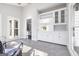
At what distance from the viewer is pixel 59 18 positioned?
2.34 metres

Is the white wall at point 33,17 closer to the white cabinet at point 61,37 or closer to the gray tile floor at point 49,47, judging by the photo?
the gray tile floor at point 49,47

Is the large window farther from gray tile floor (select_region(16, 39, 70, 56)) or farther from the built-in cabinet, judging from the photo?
the built-in cabinet

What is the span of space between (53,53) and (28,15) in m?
1.18

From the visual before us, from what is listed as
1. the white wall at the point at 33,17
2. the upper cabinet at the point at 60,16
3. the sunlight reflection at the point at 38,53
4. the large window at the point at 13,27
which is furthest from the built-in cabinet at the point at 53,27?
the large window at the point at 13,27

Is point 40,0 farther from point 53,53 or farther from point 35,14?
point 53,53

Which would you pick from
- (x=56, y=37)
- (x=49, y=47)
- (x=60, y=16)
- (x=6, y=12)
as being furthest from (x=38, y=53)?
(x=6, y=12)

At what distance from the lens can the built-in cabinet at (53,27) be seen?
221cm

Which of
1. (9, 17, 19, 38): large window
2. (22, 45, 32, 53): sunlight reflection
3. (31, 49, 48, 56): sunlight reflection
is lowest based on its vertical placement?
(31, 49, 48, 56): sunlight reflection

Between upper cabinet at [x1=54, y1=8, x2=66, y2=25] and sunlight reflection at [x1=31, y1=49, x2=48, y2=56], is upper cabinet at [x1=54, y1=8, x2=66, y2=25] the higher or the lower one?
the higher one

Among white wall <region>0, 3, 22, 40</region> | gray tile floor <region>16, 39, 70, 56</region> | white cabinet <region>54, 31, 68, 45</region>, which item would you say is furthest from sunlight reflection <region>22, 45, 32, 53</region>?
white cabinet <region>54, 31, 68, 45</region>

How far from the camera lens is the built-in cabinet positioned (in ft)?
7.27

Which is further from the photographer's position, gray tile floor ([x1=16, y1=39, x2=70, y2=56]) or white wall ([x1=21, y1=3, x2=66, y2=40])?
white wall ([x1=21, y1=3, x2=66, y2=40])

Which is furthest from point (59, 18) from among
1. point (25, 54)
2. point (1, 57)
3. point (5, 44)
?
point (1, 57)

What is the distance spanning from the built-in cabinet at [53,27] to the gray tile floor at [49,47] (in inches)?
4.4
